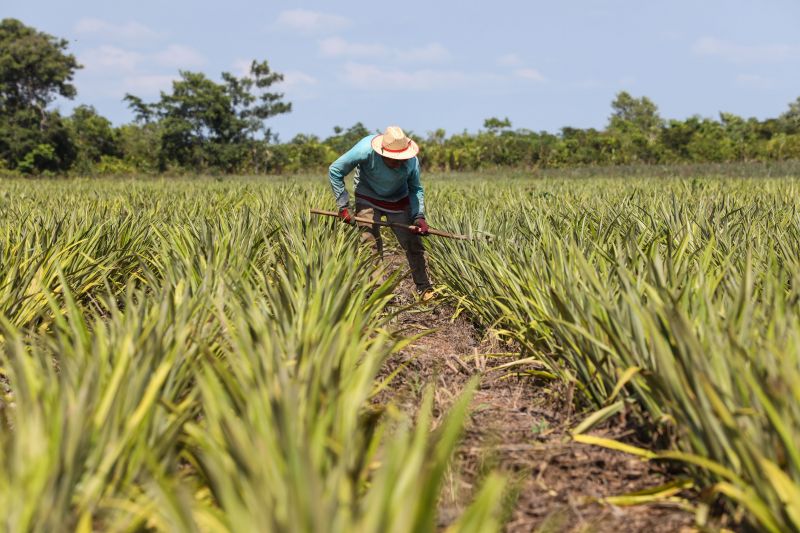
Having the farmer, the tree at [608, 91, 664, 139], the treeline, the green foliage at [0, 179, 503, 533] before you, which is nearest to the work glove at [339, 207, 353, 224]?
the farmer

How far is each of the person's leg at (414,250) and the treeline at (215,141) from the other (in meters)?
36.1

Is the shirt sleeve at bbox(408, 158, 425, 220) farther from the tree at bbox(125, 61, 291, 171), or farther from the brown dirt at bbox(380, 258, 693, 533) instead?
the tree at bbox(125, 61, 291, 171)

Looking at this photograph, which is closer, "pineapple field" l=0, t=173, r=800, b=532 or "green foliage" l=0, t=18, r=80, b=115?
"pineapple field" l=0, t=173, r=800, b=532

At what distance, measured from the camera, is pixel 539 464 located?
7.27 feet

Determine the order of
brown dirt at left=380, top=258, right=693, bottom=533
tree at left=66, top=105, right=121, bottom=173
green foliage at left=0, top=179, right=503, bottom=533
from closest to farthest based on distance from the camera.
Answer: green foliage at left=0, top=179, right=503, bottom=533
brown dirt at left=380, top=258, right=693, bottom=533
tree at left=66, top=105, right=121, bottom=173

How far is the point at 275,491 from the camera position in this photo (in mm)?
1236

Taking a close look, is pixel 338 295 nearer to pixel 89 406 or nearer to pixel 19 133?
pixel 89 406

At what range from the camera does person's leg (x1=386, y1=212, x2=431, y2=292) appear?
554 cm

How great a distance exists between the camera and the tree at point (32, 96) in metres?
37.6

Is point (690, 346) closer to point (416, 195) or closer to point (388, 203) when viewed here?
point (416, 195)

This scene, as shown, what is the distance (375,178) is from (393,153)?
55 centimetres

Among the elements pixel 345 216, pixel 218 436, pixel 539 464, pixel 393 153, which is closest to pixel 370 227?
pixel 345 216

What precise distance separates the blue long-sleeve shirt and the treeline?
36.1 meters

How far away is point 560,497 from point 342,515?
3.52ft
